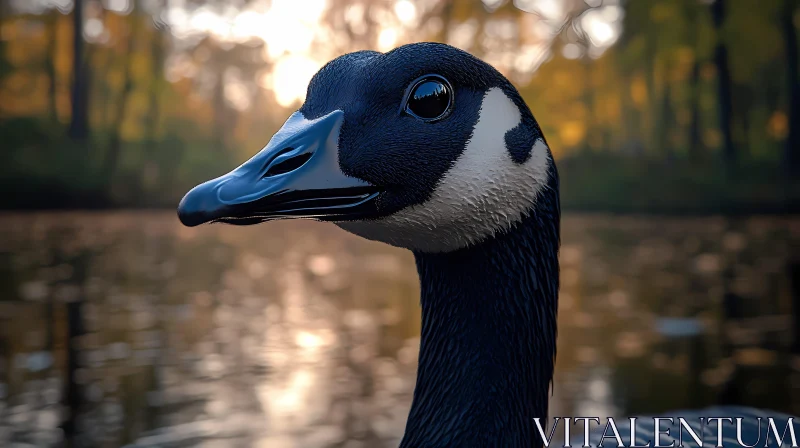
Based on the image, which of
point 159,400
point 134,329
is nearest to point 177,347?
point 134,329

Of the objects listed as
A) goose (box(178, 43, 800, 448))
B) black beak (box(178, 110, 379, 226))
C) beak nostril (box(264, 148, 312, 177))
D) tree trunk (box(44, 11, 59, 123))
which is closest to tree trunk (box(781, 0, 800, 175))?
tree trunk (box(44, 11, 59, 123))

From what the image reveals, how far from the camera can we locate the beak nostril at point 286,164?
7.76 ft

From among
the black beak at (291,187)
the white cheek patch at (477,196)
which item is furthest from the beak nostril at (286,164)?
the white cheek patch at (477,196)

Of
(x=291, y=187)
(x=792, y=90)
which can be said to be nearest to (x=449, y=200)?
(x=291, y=187)

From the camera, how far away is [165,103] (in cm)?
4216

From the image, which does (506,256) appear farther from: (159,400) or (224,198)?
(159,400)

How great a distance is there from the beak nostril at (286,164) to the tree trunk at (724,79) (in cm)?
3011

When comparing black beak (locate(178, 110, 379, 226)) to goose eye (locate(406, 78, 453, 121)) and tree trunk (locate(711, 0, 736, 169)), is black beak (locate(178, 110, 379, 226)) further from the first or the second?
tree trunk (locate(711, 0, 736, 169))

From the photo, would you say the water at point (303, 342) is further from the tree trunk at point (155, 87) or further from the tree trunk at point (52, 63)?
the tree trunk at point (155, 87)

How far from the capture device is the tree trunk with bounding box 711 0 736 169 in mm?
29453

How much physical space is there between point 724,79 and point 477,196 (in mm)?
31112

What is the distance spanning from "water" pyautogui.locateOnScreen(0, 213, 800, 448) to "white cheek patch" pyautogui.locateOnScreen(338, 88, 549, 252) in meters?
4.11

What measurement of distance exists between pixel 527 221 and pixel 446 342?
0.54 m

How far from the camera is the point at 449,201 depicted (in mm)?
2611
